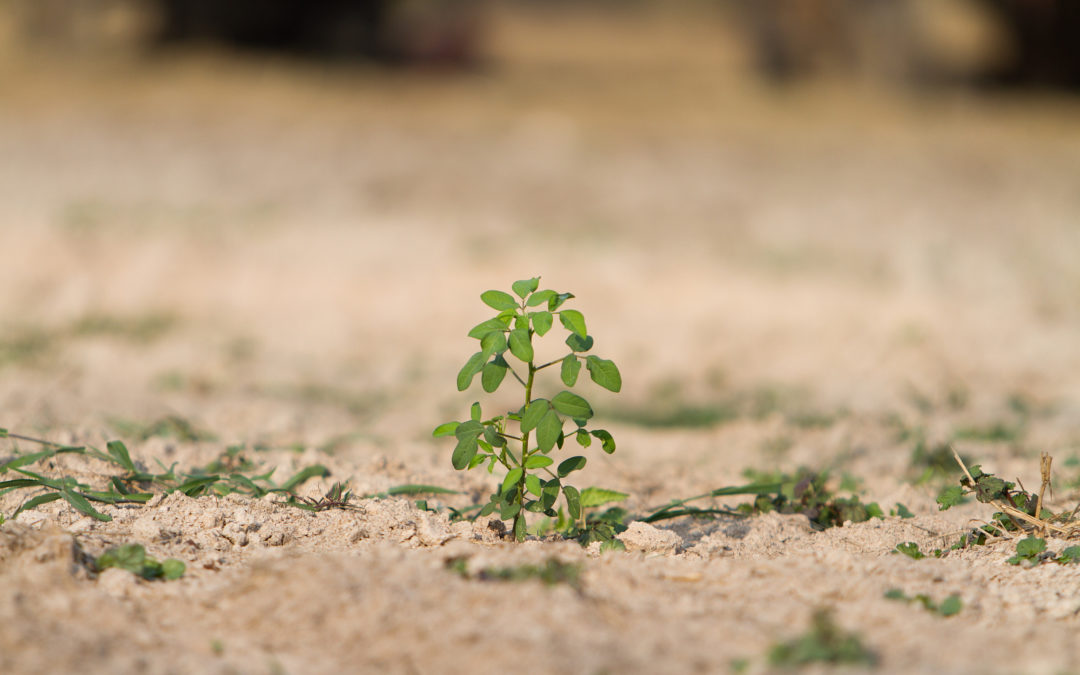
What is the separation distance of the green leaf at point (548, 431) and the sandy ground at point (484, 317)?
0.74 feet

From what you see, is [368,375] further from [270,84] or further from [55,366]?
[270,84]

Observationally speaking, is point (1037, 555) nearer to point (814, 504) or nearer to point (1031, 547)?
point (1031, 547)

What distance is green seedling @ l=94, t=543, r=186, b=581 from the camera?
171 cm

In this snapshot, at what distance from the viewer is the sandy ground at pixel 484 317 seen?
1.58 metres

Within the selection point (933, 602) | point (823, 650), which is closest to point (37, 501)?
point (823, 650)

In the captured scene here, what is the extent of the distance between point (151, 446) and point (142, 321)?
207 cm

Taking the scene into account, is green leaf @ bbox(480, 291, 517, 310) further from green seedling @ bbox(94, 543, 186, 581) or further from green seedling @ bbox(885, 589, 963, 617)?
green seedling @ bbox(885, 589, 963, 617)

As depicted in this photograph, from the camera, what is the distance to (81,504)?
1956 mm

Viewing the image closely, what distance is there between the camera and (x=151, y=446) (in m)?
2.51

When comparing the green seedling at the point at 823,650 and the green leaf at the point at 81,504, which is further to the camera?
the green leaf at the point at 81,504

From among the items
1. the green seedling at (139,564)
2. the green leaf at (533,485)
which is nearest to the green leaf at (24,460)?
the green seedling at (139,564)

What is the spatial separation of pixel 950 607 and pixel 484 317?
3.17 m

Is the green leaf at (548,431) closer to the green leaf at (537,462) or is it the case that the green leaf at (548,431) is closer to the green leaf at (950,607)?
the green leaf at (537,462)

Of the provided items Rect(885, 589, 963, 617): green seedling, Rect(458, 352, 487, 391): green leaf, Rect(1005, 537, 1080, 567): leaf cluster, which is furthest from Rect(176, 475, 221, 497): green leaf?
Rect(1005, 537, 1080, 567): leaf cluster
